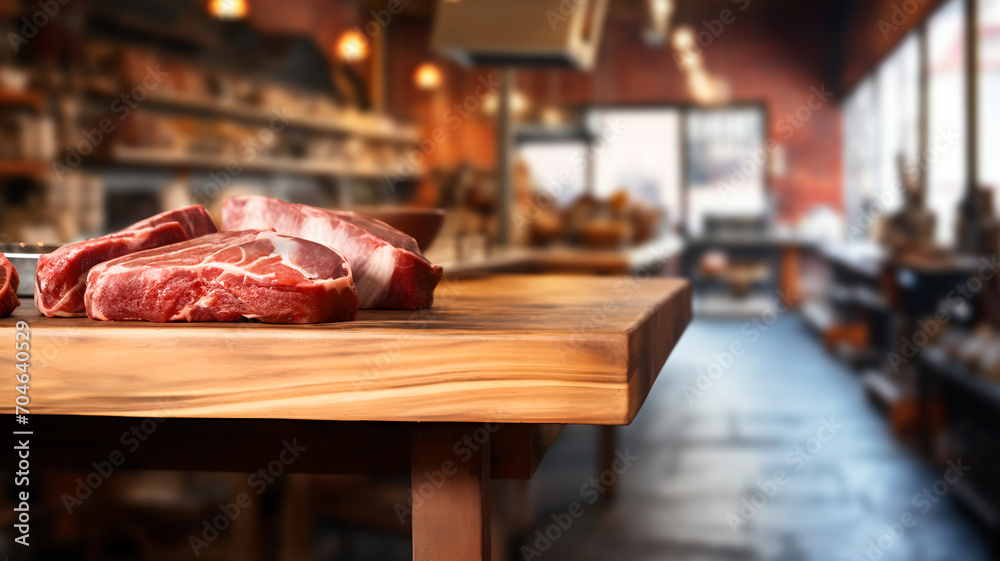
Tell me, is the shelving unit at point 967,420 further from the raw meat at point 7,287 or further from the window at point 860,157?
the window at point 860,157

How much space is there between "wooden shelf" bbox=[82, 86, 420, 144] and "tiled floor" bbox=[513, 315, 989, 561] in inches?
125

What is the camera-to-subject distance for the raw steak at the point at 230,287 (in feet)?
2.46

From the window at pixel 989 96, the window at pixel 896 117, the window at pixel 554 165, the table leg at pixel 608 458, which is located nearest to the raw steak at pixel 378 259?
the table leg at pixel 608 458

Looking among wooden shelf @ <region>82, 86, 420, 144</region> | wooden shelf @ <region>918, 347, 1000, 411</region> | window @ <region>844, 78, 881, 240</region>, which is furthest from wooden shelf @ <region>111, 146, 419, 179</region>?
window @ <region>844, 78, 881, 240</region>

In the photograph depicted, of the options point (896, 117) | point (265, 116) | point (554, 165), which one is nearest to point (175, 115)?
point (265, 116)

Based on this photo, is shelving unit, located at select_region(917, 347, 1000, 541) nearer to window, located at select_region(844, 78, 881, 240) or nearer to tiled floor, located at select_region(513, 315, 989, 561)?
tiled floor, located at select_region(513, 315, 989, 561)

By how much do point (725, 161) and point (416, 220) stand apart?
1013cm

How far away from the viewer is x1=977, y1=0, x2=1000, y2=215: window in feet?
14.4

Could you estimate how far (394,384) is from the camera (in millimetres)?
662

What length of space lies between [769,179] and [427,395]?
426 inches

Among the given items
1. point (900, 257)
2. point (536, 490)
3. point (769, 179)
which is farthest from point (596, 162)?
point (536, 490)

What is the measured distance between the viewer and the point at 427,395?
0.66m

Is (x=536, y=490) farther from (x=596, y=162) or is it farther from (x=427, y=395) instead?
(x=596, y=162)

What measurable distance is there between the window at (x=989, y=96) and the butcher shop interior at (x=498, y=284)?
0.09 ft
